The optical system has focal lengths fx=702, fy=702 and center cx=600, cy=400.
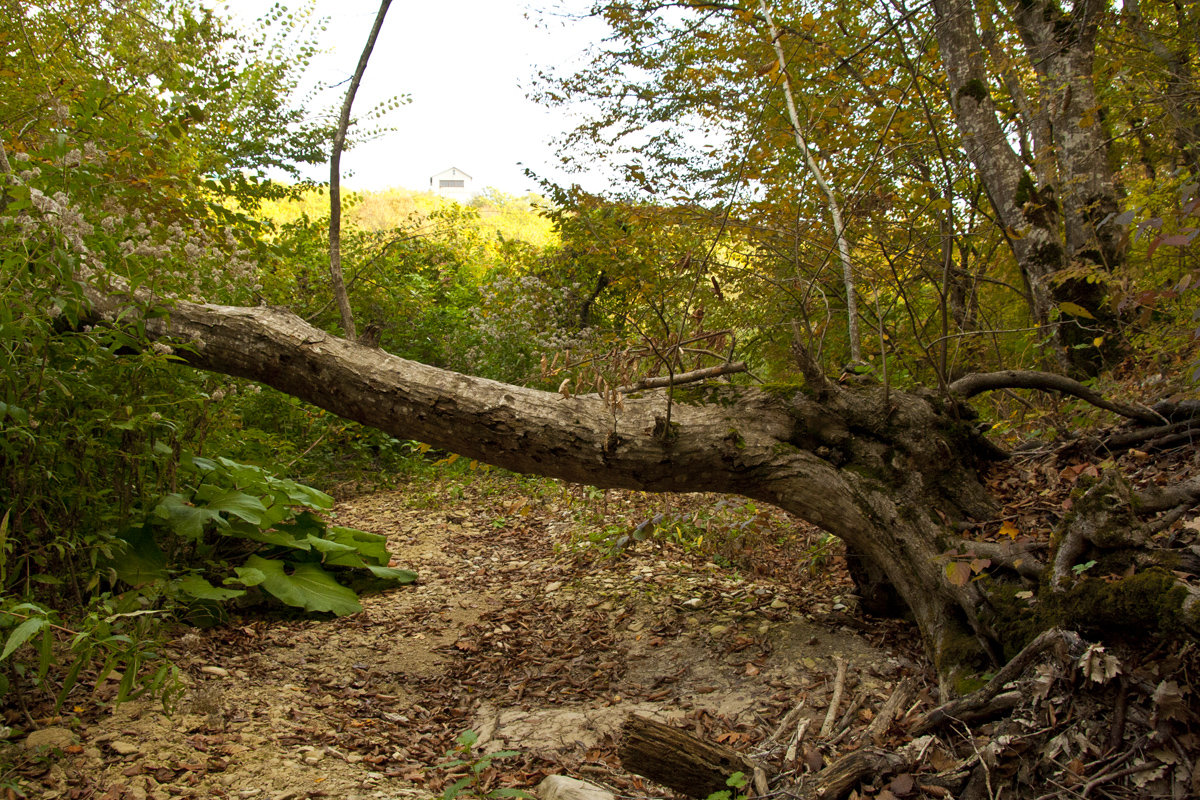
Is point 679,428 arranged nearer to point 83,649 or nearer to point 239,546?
point 83,649

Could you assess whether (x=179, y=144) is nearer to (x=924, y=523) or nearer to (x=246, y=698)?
(x=246, y=698)

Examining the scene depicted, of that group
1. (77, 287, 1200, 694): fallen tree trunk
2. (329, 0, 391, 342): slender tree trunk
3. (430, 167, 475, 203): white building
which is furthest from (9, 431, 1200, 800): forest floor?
(430, 167, 475, 203): white building

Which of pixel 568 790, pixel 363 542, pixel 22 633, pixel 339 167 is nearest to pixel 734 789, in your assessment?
pixel 568 790

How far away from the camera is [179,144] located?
14.7 feet

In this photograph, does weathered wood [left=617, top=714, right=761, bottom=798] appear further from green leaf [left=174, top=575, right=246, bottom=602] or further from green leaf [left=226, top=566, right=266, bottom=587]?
green leaf [left=226, top=566, right=266, bottom=587]

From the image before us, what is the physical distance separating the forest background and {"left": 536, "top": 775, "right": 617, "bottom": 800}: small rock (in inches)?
45.7

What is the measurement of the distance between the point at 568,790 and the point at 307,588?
7.16 feet

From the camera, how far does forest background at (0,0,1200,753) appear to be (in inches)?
99.8

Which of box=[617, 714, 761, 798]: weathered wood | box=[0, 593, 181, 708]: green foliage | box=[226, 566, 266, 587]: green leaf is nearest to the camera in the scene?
box=[0, 593, 181, 708]: green foliage

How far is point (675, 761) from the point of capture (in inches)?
82.0

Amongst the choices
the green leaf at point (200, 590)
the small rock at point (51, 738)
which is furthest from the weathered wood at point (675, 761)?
the green leaf at point (200, 590)

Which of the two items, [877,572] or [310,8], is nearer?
[877,572]

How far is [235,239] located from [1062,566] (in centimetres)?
539

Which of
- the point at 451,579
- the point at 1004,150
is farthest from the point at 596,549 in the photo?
the point at 1004,150
